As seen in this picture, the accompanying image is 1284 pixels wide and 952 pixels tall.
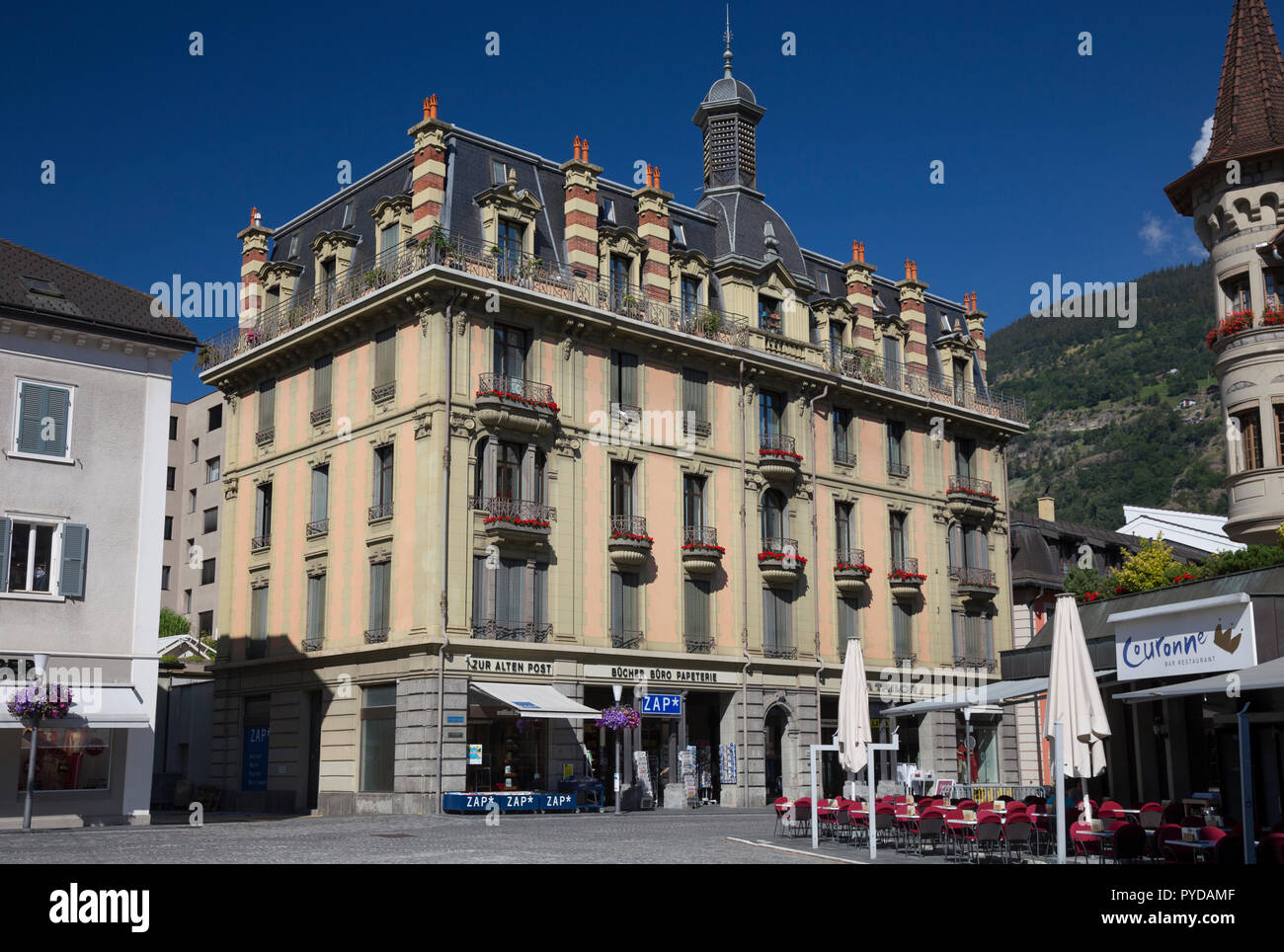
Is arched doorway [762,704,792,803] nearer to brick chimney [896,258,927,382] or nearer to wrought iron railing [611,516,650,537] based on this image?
wrought iron railing [611,516,650,537]

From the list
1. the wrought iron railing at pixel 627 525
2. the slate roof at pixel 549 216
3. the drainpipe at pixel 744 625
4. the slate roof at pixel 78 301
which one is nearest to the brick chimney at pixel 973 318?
the slate roof at pixel 549 216

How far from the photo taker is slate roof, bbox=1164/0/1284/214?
111 feet

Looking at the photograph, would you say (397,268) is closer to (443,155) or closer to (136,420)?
(443,155)

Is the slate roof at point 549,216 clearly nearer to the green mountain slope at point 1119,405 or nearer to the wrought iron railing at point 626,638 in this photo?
the wrought iron railing at point 626,638

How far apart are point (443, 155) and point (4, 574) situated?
17.5m

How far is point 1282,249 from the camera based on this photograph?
103ft

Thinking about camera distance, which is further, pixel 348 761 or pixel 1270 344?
pixel 348 761

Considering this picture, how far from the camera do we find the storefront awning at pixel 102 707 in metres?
26.9

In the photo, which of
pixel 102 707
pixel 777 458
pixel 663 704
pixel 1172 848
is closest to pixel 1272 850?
pixel 1172 848

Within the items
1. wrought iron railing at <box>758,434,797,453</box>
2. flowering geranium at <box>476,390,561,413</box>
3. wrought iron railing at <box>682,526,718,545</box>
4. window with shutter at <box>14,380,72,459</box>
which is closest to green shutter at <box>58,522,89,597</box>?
window with shutter at <box>14,380,72,459</box>

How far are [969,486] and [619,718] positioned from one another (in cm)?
2225

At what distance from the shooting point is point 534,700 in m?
35.5

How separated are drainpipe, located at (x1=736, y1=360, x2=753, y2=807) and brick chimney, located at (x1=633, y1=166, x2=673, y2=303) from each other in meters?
3.92
